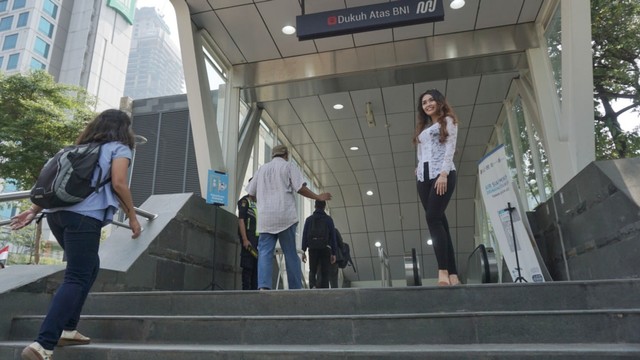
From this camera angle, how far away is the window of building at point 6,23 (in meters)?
43.4

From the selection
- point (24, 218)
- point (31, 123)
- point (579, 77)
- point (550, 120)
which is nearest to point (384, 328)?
point (24, 218)

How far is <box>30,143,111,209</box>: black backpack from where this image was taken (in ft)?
8.10

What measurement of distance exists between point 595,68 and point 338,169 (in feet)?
22.9

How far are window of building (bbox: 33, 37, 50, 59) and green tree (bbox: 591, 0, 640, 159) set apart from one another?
47.3 meters

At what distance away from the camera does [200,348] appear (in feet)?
8.16

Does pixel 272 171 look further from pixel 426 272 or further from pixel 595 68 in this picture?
pixel 426 272

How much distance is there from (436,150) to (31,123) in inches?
430

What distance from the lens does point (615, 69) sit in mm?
9133

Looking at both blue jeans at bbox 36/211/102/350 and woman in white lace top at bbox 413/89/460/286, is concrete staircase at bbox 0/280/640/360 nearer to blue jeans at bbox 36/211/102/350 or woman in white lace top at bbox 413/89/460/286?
blue jeans at bbox 36/211/102/350

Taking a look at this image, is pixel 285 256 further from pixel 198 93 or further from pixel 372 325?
pixel 198 93

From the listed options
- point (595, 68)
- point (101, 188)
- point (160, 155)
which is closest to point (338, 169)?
point (160, 155)

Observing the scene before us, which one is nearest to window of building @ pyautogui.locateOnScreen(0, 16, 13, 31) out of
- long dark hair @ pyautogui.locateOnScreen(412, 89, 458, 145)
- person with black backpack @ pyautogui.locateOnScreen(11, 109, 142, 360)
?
person with black backpack @ pyautogui.locateOnScreen(11, 109, 142, 360)

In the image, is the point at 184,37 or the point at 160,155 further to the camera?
the point at 160,155

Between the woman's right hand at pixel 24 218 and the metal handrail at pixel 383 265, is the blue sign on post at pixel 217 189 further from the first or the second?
the metal handrail at pixel 383 265
